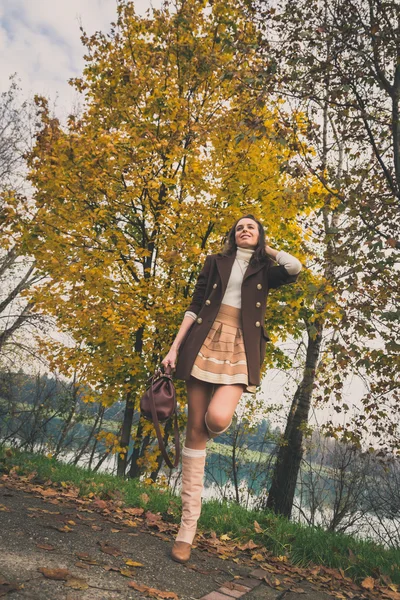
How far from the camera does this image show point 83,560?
2.56 meters

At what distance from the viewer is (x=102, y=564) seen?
101 inches

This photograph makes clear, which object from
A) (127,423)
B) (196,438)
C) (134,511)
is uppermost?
(196,438)

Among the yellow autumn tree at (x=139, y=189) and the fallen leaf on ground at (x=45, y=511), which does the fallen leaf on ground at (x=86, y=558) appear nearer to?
the fallen leaf on ground at (x=45, y=511)

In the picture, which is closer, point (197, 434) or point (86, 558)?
point (86, 558)

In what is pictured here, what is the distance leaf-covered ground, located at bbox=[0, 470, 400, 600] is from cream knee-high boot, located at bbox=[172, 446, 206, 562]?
0.09 meters

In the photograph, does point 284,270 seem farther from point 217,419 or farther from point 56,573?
point 56,573

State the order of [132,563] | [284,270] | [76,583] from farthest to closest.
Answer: [284,270], [132,563], [76,583]

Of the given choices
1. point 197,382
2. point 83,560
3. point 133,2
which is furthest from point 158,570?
point 133,2

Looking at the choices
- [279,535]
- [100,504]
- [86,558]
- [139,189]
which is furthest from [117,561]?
[139,189]

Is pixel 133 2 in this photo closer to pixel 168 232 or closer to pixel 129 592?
pixel 168 232

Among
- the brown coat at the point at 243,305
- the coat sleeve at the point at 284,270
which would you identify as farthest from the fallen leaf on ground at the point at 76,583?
the coat sleeve at the point at 284,270

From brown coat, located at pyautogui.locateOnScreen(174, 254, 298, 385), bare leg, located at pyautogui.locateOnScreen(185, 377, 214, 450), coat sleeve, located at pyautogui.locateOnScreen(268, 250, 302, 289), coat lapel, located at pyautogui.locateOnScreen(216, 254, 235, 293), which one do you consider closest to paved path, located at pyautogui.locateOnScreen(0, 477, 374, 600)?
bare leg, located at pyautogui.locateOnScreen(185, 377, 214, 450)

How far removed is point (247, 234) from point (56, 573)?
8.09 feet

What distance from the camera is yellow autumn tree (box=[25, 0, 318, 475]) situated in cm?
783
